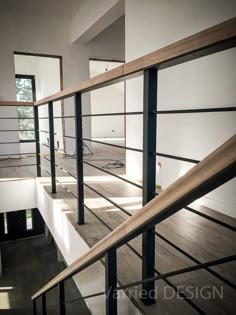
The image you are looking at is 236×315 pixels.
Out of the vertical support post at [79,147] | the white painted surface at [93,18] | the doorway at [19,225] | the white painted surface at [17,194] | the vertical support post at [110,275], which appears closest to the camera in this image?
the vertical support post at [110,275]

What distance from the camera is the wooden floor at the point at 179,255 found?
110 cm

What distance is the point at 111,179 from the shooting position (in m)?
3.33

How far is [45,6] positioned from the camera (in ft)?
14.3

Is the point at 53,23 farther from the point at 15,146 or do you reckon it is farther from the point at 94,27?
the point at 15,146

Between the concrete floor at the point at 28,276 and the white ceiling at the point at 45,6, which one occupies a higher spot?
the white ceiling at the point at 45,6

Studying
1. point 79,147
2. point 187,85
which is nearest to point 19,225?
point 79,147

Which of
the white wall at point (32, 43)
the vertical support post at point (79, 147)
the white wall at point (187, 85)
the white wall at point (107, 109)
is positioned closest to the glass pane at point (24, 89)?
the white wall at point (32, 43)

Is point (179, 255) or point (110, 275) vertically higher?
point (110, 275)

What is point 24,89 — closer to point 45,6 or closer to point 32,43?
point 32,43

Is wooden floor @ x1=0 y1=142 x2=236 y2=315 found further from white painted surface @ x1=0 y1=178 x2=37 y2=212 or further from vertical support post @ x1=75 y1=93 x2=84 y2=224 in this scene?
white painted surface @ x1=0 y1=178 x2=37 y2=212

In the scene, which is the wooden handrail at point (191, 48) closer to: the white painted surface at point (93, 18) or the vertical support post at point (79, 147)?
the vertical support post at point (79, 147)

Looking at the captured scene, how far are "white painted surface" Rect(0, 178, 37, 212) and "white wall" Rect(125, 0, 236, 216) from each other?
1.39 meters

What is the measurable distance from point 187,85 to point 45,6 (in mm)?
3265

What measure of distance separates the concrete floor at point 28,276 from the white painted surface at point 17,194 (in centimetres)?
180
